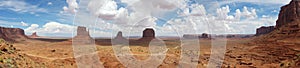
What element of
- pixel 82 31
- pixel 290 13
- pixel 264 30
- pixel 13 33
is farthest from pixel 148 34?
pixel 13 33

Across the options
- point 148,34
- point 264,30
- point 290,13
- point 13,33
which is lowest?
point 264,30

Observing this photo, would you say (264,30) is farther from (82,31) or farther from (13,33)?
(13,33)

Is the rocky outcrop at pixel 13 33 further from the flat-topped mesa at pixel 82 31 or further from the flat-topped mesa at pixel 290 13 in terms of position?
the flat-topped mesa at pixel 290 13

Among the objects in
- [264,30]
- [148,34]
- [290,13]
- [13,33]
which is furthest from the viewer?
[13,33]

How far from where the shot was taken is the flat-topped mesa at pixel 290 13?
88.8m

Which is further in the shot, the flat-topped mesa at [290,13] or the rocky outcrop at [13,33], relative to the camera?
the rocky outcrop at [13,33]

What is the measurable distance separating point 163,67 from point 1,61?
51.4ft

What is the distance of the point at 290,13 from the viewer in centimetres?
9188

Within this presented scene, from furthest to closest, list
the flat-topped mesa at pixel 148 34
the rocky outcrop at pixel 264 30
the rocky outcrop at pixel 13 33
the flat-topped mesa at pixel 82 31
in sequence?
the rocky outcrop at pixel 264 30
the rocky outcrop at pixel 13 33
the flat-topped mesa at pixel 148 34
the flat-topped mesa at pixel 82 31

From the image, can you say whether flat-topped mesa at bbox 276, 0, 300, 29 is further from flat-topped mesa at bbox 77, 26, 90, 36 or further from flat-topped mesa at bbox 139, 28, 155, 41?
flat-topped mesa at bbox 77, 26, 90, 36

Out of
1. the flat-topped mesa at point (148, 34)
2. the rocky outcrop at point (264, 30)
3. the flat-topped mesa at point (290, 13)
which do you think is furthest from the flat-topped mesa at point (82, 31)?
the rocky outcrop at point (264, 30)

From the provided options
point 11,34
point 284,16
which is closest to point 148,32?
point 284,16

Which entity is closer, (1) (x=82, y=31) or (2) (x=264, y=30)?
(1) (x=82, y=31)

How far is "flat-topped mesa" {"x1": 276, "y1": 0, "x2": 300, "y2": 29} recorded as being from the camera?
8875cm
